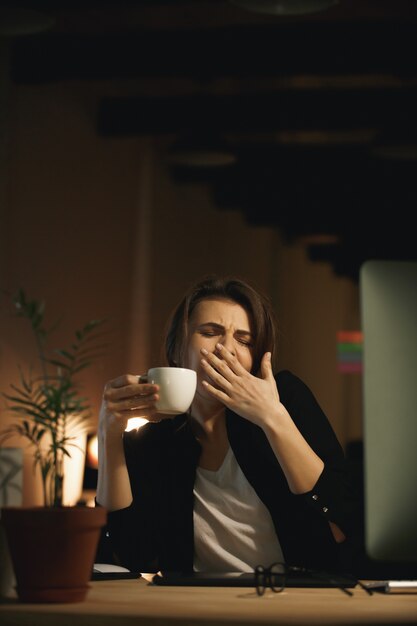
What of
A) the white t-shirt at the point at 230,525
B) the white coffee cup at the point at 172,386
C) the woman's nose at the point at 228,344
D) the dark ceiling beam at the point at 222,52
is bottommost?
the white t-shirt at the point at 230,525

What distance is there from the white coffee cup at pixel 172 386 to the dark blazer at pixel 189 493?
1.07 ft

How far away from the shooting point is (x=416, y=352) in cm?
108

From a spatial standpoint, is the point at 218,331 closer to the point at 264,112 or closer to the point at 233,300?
the point at 233,300

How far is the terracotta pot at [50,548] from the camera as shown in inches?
39.7

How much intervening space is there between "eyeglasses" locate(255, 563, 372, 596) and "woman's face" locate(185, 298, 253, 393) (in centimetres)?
53

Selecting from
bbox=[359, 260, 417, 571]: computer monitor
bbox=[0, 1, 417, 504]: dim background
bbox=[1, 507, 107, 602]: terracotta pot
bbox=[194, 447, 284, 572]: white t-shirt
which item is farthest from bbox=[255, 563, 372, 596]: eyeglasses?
bbox=[0, 1, 417, 504]: dim background

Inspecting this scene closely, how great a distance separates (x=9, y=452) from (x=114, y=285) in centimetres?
364

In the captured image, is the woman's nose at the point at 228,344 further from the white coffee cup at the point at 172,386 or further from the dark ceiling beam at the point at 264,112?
the dark ceiling beam at the point at 264,112

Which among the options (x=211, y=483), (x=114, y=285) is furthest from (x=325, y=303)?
(x=211, y=483)

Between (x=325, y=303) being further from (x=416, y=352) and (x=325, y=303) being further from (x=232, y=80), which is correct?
(x=416, y=352)

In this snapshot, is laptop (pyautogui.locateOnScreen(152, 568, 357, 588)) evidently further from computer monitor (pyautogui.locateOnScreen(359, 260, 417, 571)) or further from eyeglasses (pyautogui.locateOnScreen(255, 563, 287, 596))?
computer monitor (pyautogui.locateOnScreen(359, 260, 417, 571))

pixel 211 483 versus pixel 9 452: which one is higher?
pixel 9 452

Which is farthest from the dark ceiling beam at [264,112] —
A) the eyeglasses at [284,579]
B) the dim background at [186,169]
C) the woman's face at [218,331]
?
the eyeglasses at [284,579]

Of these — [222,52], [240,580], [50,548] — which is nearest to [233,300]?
[240,580]
